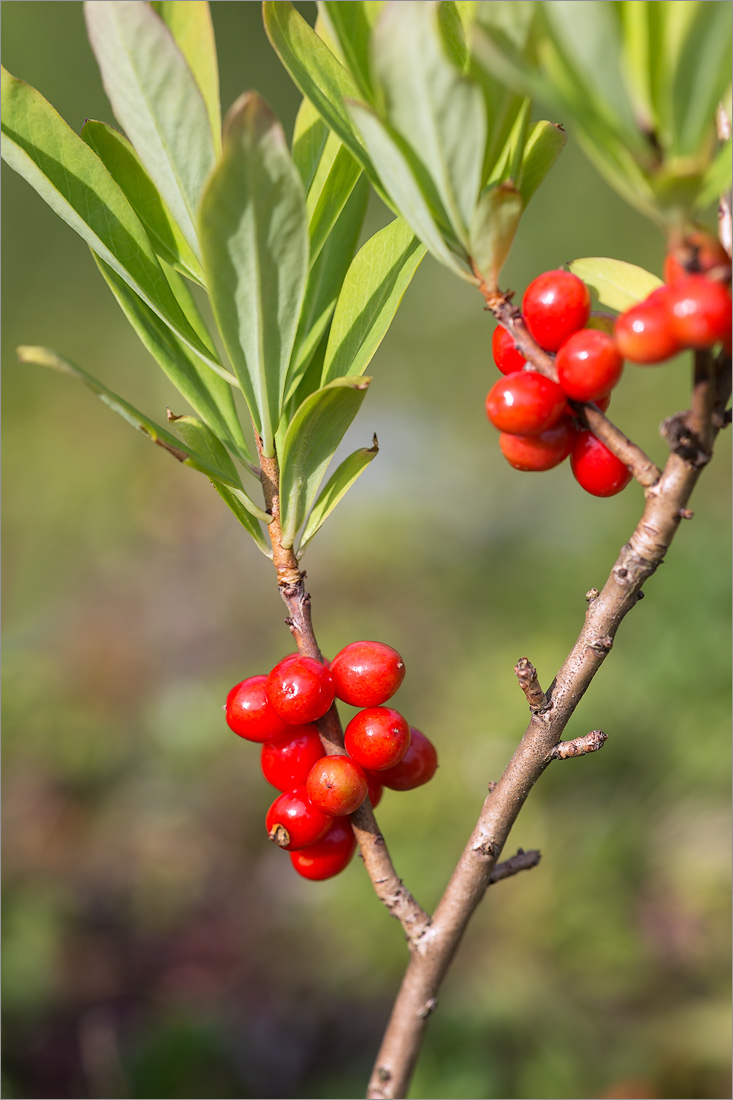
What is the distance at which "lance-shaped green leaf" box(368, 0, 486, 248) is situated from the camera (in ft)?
1.31

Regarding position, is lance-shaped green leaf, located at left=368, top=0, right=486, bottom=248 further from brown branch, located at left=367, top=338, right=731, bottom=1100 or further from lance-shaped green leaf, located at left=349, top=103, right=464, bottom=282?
brown branch, located at left=367, top=338, right=731, bottom=1100

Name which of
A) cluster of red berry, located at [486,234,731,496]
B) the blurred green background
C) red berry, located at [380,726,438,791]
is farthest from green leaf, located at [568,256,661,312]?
the blurred green background

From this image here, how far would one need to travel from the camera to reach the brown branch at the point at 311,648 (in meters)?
0.62

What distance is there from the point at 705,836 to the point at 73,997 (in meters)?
1.44

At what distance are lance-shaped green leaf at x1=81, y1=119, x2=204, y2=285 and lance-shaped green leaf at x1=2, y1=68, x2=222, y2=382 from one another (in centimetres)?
3

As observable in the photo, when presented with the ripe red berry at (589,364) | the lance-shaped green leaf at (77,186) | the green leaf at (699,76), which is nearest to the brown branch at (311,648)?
the lance-shaped green leaf at (77,186)

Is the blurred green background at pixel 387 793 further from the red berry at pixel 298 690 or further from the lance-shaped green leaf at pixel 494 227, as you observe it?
the lance-shaped green leaf at pixel 494 227

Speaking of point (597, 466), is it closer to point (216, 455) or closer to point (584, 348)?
point (584, 348)

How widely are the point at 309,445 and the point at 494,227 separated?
20cm

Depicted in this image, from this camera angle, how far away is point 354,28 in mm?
457

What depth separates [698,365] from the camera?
0.43 m

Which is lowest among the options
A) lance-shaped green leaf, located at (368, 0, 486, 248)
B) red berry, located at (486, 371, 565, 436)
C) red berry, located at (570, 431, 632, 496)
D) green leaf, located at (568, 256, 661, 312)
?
red berry, located at (570, 431, 632, 496)

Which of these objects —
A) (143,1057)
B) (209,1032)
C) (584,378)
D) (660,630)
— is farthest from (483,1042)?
(584,378)

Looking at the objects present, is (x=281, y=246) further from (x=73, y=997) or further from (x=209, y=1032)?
(x=73, y=997)
